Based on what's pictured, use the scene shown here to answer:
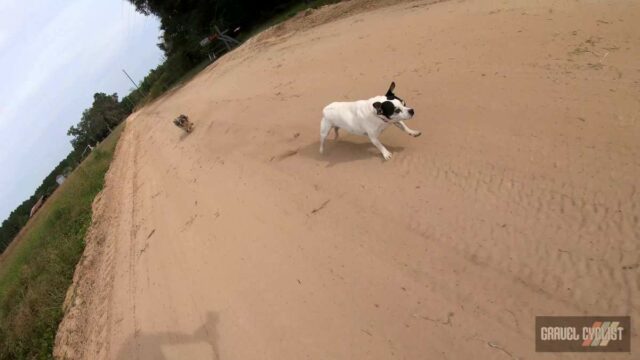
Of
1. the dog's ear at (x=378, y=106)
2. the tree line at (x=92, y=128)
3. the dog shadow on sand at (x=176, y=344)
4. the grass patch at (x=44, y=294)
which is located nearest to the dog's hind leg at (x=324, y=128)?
the dog's ear at (x=378, y=106)

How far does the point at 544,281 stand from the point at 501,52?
17.8 ft

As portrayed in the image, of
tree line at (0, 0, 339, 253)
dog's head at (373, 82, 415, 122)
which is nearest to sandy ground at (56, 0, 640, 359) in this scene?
dog's head at (373, 82, 415, 122)

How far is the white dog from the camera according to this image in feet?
20.2

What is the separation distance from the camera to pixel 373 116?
6.59 meters

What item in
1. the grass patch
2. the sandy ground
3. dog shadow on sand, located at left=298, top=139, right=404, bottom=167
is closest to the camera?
the sandy ground

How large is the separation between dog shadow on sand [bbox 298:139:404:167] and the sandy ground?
4cm

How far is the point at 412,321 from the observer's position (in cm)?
453

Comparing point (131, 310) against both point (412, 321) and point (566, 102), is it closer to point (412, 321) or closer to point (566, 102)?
point (412, 321)

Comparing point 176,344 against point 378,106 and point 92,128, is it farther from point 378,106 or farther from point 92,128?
point 92,128

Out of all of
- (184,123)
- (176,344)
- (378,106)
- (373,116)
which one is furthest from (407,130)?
(184,123)

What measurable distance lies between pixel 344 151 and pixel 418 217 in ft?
8.50

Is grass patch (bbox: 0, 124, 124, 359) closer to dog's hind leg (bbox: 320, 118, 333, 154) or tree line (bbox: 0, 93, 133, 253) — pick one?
dog's hind leg (bbox: 320, 118, 333, 154)

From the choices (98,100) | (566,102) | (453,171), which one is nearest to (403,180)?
(453,171)

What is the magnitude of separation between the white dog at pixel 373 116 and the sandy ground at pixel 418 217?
0.46 m
